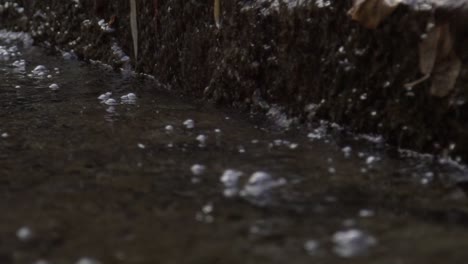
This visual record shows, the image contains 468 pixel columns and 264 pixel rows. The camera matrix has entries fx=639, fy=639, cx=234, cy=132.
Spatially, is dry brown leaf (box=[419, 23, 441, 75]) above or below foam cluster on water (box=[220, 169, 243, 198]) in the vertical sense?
above

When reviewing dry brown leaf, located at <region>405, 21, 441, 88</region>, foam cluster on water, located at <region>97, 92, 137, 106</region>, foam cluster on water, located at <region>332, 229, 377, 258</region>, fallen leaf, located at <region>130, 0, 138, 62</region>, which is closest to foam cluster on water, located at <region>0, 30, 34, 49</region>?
fallen leaf, located at <region>130, 0, 138, 62</region>

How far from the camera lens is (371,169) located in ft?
5.75

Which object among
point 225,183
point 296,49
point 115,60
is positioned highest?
point 296,49

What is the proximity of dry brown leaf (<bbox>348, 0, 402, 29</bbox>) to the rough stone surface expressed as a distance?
23mm

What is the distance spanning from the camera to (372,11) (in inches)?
77.4

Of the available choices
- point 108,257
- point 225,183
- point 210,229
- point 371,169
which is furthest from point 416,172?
point 108,257

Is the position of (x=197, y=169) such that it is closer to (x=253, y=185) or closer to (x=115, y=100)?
(x=253, y=185)

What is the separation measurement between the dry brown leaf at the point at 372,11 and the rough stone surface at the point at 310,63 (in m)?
0.02

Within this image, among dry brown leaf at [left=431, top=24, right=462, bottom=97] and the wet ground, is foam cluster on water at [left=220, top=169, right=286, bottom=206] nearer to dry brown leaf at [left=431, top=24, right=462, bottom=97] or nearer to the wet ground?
the wet ground

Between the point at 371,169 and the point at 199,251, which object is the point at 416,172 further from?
the point at 199,251

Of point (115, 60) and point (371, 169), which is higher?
A: point (371, 169)

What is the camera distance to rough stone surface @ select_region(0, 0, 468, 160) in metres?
1.87

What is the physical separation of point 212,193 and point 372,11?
0.81 meters

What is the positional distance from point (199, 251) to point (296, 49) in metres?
1.15
